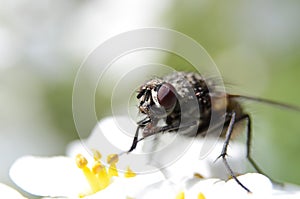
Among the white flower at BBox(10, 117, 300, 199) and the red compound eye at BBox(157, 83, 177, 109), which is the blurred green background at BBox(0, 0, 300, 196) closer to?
the white flower at BBox(10, 117, 300, 199)

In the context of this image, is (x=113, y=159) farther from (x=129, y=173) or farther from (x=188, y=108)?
(x=188, y=108)

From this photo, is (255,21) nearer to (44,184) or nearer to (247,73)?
(247,73)

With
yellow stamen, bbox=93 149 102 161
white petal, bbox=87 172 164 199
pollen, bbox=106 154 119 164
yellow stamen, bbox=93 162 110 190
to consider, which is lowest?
white petal, bbox=87 172 164 199

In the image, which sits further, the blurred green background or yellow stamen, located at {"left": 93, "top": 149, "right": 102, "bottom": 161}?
the blurred green background

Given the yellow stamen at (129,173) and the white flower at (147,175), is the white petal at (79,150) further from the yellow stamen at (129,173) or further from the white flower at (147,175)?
the yellow stamen at (129,173)

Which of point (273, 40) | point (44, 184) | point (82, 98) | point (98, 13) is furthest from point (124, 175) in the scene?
point (98, 13)

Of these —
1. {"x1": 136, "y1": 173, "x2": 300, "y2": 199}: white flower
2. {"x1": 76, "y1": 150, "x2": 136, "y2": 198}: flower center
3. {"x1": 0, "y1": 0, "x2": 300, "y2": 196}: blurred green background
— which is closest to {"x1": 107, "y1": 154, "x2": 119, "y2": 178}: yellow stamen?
{"x1": 76, "y1": 150, "x2": 136, "y2": 198}: flower center

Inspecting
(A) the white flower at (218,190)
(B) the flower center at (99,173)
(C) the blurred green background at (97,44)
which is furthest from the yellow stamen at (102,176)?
(C) the blurred green background at (97,44)
